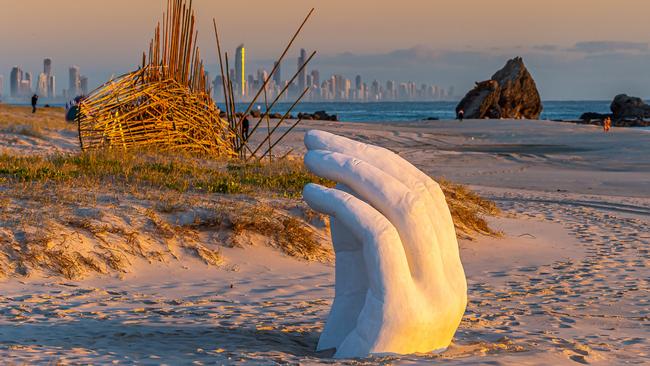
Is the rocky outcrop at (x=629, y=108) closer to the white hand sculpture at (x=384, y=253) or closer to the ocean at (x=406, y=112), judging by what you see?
the ocean at (x=406, y=112)

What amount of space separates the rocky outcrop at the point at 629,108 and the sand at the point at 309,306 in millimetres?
50034

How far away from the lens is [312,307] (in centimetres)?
695

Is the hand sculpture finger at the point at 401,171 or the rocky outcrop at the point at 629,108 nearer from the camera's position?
the hand sculpture finger at the point at 401,171

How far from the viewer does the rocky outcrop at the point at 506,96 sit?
167 ft

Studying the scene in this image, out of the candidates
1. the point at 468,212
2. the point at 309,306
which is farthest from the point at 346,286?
the point at 468,212

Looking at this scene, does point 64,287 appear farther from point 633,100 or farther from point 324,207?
point 633,100

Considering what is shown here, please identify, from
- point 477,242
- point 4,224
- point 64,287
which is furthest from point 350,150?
point 477,242

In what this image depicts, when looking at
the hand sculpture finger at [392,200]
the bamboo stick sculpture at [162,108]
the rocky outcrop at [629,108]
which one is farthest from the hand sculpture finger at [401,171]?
the rocky outcrop at [629,108]

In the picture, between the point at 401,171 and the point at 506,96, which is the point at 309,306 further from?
the point at 506,96

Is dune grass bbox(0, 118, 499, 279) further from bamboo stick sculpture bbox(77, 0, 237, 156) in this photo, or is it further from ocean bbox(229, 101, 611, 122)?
ocean bbox(229, 101, 611, 122)

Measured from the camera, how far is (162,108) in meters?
14.4

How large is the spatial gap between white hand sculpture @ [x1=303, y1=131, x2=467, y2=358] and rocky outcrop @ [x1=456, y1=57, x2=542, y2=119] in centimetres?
4614

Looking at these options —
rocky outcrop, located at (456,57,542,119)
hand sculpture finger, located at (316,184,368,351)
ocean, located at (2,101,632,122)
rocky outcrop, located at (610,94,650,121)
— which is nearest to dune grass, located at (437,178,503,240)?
hand sculpture finger, located at (316,184,368,351)

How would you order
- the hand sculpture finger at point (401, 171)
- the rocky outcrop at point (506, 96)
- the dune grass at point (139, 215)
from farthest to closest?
the rocky outcrop at point (506, 96) < the dune grass at point (139, 215) < the hand sculpture finger at point (401, 171)
